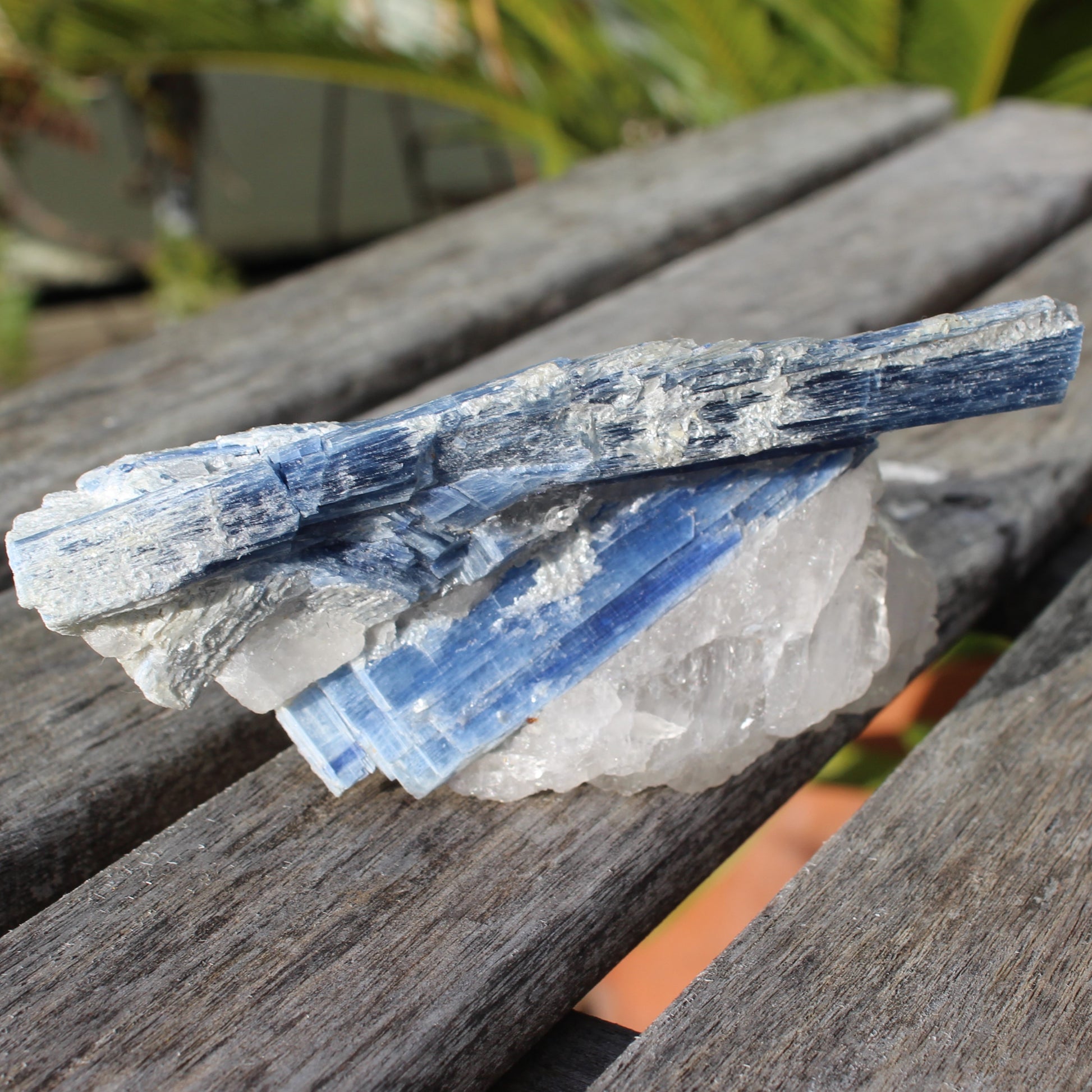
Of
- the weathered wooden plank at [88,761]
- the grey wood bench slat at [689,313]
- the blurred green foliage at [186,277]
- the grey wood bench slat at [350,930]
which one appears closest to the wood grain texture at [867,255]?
the grey wood bench slat at [689,313]

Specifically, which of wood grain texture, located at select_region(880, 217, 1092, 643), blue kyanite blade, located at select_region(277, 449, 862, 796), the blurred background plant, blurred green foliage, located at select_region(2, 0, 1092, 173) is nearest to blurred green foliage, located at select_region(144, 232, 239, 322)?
the blurred background plant

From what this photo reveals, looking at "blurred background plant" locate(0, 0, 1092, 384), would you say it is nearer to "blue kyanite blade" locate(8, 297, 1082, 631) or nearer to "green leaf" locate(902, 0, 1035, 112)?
"green leaf" locate(902, 0, 1035, 112)

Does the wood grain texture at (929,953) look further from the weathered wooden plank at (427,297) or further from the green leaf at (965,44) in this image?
the green leaf at (965,44)

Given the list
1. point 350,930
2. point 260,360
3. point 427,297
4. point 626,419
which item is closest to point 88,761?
point 350,930

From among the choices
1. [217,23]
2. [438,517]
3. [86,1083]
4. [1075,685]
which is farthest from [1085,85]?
[86,1083]

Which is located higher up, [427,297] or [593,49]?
[593,49]

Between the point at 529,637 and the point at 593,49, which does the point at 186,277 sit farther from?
the point at 529,637
